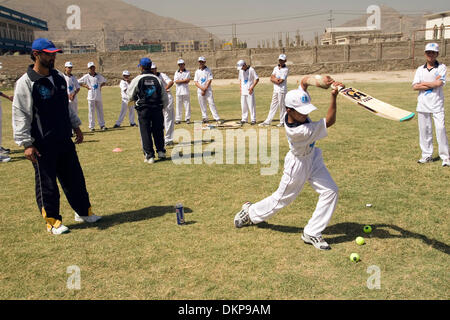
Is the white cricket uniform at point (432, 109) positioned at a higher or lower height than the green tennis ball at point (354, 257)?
higher

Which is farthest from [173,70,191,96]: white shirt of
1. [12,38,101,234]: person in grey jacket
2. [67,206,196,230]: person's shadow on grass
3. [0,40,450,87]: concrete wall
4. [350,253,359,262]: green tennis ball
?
[0,40,450,87]: concrete wall

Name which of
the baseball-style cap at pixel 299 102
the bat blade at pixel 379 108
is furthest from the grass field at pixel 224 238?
the baseball-style cap at pixel 299 102

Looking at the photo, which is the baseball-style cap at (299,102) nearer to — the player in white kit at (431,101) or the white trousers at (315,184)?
the white trousers at (315,184)

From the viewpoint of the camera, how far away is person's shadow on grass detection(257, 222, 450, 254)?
5.10 meters

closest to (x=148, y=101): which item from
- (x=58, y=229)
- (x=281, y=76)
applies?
(x=58, y=229)

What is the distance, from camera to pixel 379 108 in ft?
15.7

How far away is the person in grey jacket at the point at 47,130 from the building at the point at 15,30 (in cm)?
4772

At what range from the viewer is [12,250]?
525cm

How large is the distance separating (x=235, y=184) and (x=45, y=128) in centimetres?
373

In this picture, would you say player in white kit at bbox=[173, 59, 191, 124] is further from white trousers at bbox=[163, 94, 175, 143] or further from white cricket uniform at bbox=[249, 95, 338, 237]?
white cricket uniform at bbox=[249, 95, 338, 237]

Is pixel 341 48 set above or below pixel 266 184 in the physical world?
above

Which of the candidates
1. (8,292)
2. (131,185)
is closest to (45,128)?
(8,292)

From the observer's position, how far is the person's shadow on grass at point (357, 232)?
16.7ft

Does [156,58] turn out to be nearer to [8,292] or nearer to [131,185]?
[131,185]
